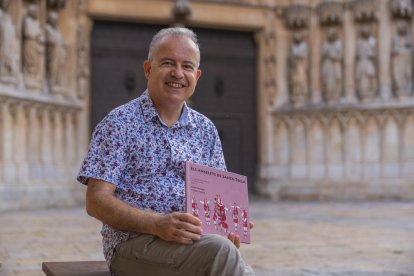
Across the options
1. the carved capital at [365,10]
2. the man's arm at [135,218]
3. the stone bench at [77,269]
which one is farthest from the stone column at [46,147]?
the man's arm at [135,218]

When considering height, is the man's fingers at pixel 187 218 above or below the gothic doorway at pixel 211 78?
below

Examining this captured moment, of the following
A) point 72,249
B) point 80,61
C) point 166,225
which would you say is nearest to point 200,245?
point 166,225

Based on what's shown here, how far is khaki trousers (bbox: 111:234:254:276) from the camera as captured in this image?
7.18 feet

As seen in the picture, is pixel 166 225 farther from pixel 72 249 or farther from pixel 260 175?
pixel 260 175

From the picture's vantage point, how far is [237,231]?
2498 millimetres

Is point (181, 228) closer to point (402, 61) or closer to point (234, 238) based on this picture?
point (234, 238)

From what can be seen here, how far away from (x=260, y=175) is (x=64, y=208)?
4429 millimetres

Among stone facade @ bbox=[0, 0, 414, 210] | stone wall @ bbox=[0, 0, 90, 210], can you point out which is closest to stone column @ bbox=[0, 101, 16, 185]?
stone wall @ bbox=[0, 0, 90, 210]

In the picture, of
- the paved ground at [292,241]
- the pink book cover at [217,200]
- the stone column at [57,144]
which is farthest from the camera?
the stone column at [57,144]

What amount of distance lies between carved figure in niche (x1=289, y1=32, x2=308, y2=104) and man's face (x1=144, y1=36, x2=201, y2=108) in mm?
10851

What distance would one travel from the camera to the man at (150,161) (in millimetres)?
2354

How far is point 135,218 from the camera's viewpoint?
2350 millimetres

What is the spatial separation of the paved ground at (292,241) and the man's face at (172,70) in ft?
6.97

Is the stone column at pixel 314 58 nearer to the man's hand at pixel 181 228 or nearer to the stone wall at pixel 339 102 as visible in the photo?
the stone wall at pixel 339 102
